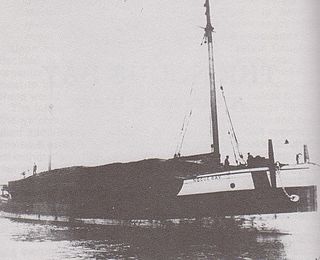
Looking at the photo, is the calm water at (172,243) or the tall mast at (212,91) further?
the tall mast at (212,91)

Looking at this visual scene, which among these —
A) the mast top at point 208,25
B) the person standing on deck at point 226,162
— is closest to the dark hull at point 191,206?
the person standing on deck at point 226,162

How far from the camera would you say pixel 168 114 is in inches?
70.9

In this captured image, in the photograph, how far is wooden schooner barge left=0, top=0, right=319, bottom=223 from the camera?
1.73 m

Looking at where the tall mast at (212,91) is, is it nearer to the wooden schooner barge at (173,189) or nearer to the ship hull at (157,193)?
the wooden schooner barge at (173,189)

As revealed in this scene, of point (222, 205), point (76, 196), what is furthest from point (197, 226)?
point (76, 196)

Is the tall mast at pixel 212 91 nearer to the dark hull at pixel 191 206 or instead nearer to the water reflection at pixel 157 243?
the dark hull at pixel 191 206

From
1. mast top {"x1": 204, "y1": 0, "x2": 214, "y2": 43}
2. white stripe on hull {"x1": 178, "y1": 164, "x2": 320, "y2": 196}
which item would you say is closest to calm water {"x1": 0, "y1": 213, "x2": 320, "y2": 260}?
white stripe on hull {"x1": 178, "y1": 164, "x2": 320, "y2": 196}

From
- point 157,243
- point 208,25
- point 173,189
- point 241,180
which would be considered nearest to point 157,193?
point 173,189

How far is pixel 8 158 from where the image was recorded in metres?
1.69

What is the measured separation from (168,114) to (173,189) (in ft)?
0.94

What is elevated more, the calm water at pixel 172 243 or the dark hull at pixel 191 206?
the dark hull at pixel 191 206

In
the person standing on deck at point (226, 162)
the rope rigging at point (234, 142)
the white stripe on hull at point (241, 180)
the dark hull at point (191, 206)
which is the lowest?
the dark hull at point (191, 206)

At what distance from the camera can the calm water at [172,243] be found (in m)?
1.65

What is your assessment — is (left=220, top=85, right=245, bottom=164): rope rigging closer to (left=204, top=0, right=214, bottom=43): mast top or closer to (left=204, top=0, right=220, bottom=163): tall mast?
(left=204, top=0, right=220, bottom=163): tall mast
